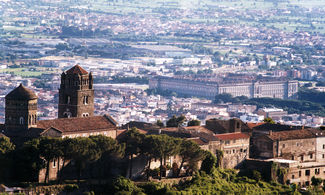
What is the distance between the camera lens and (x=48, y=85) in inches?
7731

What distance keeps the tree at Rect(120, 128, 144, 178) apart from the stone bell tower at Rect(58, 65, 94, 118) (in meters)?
7.41

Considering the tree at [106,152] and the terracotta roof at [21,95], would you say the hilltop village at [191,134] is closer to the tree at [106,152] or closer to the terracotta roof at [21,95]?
the terracotta roof at [21,95]

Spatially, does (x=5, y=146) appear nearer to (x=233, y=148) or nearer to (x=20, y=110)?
(x=20, y=110)

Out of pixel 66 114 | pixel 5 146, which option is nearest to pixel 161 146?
pixel 5 146

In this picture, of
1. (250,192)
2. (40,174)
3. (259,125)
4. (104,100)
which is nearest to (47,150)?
(40,174)

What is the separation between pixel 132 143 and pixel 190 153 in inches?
130

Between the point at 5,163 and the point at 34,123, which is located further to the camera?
the point at 34,123

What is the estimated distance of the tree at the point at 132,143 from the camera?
61000 mm

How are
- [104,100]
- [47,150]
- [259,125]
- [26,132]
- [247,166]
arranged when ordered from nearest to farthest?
[47,150] < [26,132] < [247,166] < [259,125] < [104,100]

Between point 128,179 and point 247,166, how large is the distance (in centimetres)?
1036

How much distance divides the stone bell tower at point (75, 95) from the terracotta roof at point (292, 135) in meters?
10.6

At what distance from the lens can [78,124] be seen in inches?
2500

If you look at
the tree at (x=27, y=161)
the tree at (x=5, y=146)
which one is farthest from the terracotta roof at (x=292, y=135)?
the tree at (x=5, y=146)

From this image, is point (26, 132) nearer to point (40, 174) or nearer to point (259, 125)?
point (40, 174)
